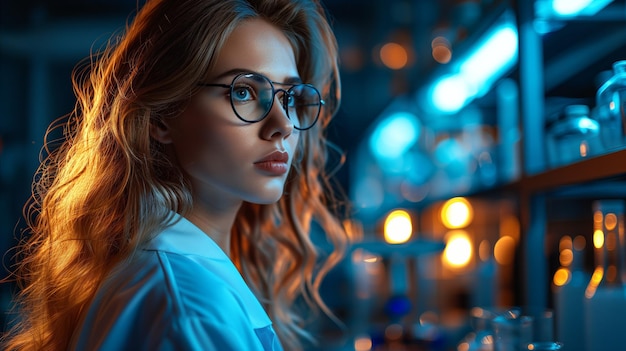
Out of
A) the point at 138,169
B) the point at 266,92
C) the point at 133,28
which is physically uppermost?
the point at 133,28

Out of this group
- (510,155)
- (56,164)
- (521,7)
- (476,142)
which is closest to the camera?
(56,164)

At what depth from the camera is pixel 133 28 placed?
1121 millimetres

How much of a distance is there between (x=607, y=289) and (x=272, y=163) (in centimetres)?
55

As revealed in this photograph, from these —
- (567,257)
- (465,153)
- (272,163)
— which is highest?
(465,153)

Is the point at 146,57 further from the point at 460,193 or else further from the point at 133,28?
the point at 460,193

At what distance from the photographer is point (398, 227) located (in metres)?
4.21

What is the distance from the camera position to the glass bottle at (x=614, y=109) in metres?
0.90

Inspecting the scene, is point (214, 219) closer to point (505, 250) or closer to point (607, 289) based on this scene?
point (607, 289)

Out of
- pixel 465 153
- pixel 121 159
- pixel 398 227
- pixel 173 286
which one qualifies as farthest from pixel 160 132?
pixel 398 227

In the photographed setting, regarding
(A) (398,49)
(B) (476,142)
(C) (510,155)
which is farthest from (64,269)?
(A) (398,49)

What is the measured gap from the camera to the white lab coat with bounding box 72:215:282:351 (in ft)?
2.69

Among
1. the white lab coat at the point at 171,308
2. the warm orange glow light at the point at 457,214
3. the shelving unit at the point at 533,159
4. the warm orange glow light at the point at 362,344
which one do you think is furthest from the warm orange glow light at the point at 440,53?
the warm orange glow light at the point at 457,214

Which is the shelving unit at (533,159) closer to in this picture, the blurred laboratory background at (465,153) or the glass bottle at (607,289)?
the blurred laboratory background at (465,153)

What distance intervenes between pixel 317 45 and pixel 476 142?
1.14 meters
